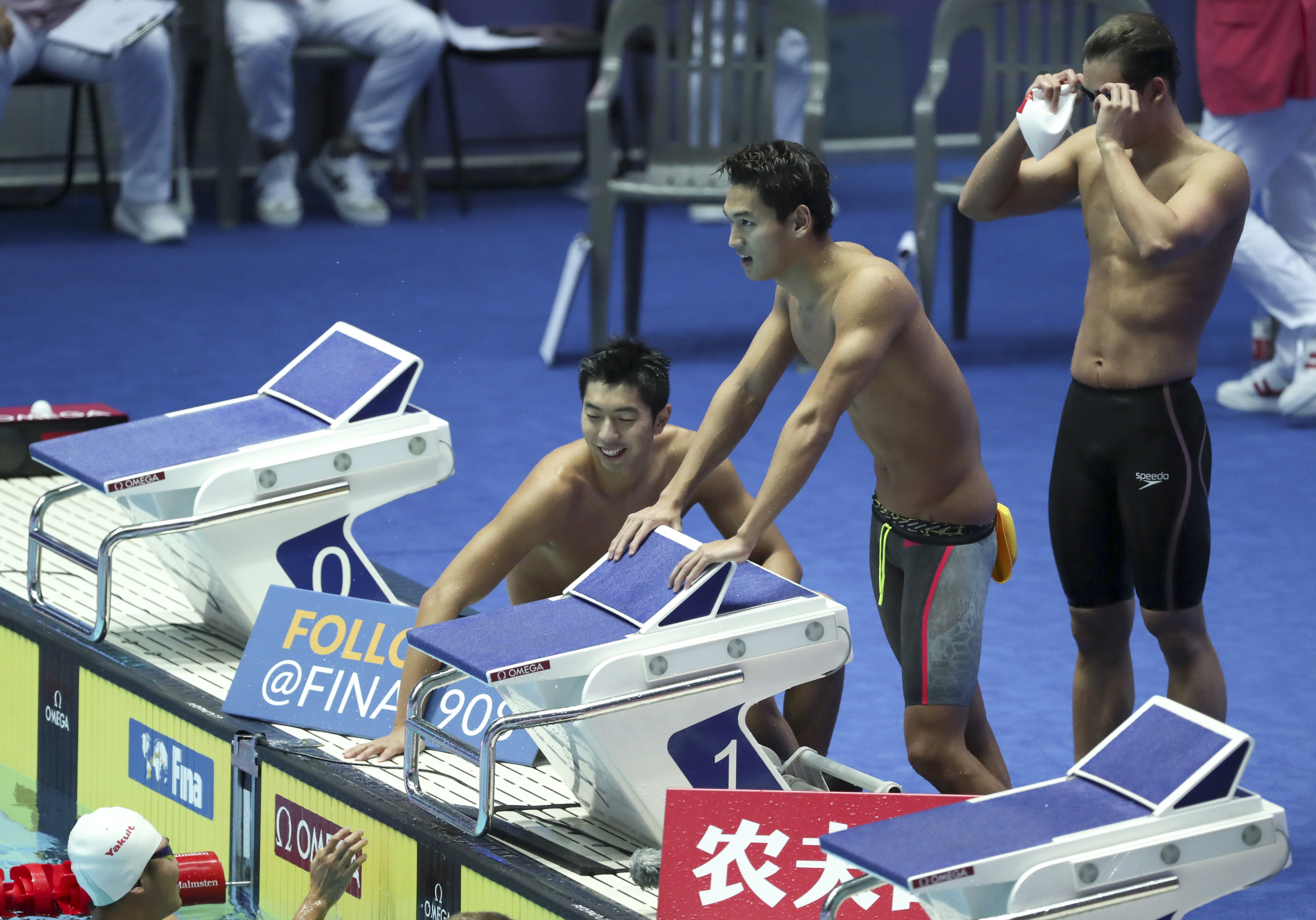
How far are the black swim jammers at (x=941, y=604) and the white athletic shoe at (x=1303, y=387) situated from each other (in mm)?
3399

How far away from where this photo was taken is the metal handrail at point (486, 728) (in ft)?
9.38

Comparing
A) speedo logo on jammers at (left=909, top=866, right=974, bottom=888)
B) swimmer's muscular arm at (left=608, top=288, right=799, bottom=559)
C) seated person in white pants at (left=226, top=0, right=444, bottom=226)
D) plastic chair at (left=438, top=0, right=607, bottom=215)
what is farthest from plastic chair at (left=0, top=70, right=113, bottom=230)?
speedo logo on jammers at (left=909, top=866, right=974, bottom=888)

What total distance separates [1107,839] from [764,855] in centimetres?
56

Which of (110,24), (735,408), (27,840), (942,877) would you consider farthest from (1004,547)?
(110,24)


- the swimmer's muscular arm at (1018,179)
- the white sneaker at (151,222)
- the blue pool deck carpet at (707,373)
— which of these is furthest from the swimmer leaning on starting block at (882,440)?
the white sneaker at (151,222)

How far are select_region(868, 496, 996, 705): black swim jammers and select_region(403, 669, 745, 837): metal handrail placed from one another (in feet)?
1.08

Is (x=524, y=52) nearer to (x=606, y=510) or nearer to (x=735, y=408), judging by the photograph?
(x=606, y=510)

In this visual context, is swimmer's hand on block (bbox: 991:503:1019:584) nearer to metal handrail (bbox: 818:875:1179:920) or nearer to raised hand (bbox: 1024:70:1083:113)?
raised hand (bbox: 1024:70:1083:113)

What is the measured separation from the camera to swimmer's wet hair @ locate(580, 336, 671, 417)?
128 inches

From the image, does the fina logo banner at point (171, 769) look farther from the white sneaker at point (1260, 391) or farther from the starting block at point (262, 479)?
the white sneaker at point (1260, 391)

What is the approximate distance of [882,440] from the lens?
10.3 feet

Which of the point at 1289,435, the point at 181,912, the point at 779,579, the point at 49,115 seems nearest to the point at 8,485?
the point at 181,912

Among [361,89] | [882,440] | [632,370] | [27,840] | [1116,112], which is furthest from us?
[361,89]

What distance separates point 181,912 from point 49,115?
736 centimetres
